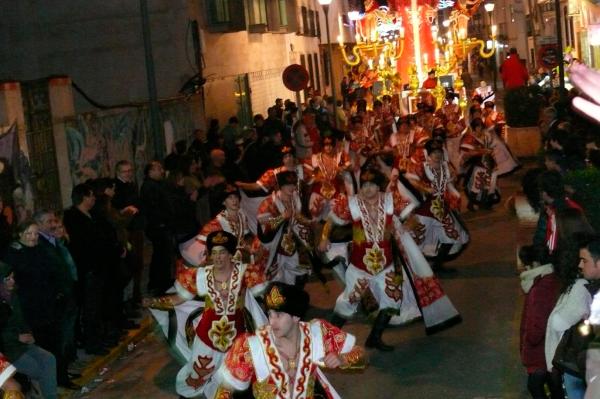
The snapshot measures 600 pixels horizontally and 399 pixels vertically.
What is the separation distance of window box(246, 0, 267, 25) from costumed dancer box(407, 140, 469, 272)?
1568cm

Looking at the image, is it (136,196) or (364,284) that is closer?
(364,284)

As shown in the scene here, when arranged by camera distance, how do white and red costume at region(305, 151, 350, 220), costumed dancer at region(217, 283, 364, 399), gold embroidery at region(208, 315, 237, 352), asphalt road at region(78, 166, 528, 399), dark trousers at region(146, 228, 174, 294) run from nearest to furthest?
costumed dancer at region(217, 283, 364, 399) → gold embroidery at region(208, 315, 237, 352) → asphalt road at region(78, 166, 528, 399) → dark trousers at region(146, 228, 174, 294) → white and red costume at region(305, 151, 350, 220)

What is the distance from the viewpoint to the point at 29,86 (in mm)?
17047

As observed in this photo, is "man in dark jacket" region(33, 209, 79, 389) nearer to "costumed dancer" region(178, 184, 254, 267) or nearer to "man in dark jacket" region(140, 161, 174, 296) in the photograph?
"costumed dancer" region(178, 184, 254, 267)

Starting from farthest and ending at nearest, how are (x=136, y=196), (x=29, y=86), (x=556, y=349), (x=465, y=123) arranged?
(x=465, y=123)
(x=29, y=86)
(x=136, y=196)
(x=556, y=349)

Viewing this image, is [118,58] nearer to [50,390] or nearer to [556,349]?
[50,390]

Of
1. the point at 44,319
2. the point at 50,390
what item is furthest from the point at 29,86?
the point at 50,390

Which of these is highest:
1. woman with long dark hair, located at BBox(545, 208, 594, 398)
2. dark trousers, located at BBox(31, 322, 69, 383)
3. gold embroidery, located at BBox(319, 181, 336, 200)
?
woman with long dark hair, located at BBox(545, 208, 594, 398)

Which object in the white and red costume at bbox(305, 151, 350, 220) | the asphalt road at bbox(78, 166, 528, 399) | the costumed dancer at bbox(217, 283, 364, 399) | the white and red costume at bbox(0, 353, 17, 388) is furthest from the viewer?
the white and red costume at bbox(305, 151, 350, 220)

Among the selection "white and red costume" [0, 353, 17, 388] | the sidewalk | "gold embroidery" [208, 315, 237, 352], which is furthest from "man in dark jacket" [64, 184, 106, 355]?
"white and red costume" [0, 353, 17, 388]

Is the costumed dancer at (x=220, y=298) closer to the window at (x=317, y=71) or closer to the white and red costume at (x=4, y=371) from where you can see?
the white and red costume at (x=4, y=371)

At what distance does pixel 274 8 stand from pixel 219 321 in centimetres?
2606

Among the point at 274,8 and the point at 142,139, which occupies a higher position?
the point at 274,8

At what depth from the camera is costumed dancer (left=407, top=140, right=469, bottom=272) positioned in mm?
15703
